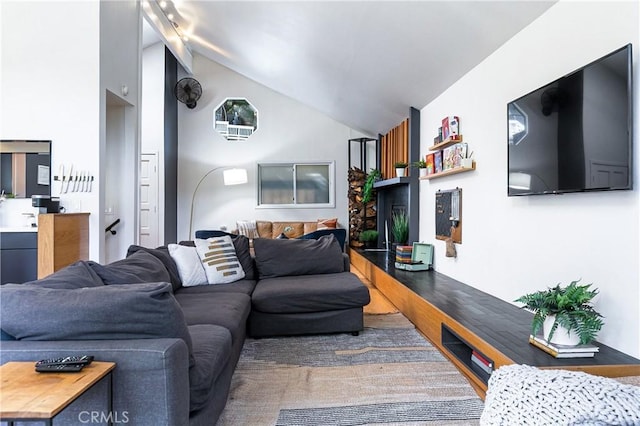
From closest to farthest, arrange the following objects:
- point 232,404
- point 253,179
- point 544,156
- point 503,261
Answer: point 232,404 → point 544,156 → point 503,261 → point 253,179

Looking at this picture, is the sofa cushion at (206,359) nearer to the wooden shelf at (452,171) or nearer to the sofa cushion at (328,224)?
the wooden shelf at (452,171)

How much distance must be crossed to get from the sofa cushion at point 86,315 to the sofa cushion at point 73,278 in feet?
0.68

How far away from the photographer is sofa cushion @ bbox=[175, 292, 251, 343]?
2225 millimetres

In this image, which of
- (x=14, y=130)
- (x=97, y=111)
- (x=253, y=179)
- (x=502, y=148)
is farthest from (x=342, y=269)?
(x=253, y=179)

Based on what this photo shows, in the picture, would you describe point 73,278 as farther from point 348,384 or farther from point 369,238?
point 369,238

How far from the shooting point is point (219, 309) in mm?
2426

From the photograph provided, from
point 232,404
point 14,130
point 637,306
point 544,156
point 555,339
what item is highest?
point 14,130

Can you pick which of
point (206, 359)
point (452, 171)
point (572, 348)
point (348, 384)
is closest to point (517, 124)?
point (452, 171)

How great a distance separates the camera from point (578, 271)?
7.00 ft

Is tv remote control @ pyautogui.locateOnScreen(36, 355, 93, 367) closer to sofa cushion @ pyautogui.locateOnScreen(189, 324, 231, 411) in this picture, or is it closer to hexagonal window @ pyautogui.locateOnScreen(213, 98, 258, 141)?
sofa cushion @ pyautogui.locateOnScreen(189, 324, 231, 411)

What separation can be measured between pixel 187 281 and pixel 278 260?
0.81 metres

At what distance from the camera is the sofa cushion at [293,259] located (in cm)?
354

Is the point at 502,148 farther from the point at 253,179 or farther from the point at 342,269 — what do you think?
the point at 253,179

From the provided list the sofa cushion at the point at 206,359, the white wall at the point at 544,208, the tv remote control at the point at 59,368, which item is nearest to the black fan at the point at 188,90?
the white wall at the point at 544,208
